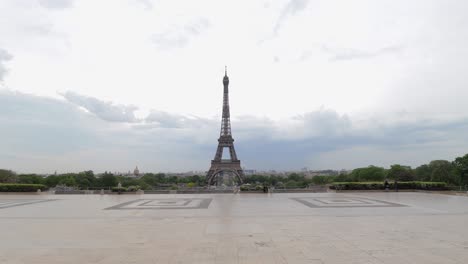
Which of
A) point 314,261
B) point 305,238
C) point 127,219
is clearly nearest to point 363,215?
point 305,238

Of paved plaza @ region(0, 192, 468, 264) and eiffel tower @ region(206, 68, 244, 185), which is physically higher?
eiffel tower @ region(206, 68, 244, 185)

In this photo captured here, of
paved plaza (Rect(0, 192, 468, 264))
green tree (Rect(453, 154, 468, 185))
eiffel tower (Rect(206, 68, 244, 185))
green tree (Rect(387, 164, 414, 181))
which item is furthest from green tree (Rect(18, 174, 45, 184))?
green tree (Rect(453, 154, 468, 185))

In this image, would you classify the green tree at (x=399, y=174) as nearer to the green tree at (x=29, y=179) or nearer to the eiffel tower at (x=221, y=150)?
the eiffel tower at (x=221, y=150)

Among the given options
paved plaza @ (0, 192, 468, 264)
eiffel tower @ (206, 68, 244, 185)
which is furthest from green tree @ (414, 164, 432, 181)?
paved plaza @ (0, 192, 468, 264)

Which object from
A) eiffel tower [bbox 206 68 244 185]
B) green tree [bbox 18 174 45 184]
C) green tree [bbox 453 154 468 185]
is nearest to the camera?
Result: green tree [bbox 453 154 468 185]

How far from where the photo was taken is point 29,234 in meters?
10.2

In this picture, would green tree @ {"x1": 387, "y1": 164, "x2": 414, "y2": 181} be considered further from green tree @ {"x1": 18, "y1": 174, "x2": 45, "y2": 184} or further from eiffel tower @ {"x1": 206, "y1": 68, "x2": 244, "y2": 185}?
green tree @ {"x1": 18, "y1": 174, "x2": 45, "y2": 184}

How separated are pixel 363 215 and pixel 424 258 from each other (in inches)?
266

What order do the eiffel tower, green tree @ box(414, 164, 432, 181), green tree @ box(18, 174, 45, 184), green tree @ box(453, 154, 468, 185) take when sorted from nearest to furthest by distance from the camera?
green tree @ box(453, 154, 468, 185) < green tree @ box(414, 164, 432, 181) < green tree @ box(18, 174, 45, 184) < the eiffel tower

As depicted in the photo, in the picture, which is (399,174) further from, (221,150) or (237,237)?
(237,237)

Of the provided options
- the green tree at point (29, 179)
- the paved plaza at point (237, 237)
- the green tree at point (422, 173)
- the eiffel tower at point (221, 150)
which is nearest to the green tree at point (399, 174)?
the green tree at point (422, 173)

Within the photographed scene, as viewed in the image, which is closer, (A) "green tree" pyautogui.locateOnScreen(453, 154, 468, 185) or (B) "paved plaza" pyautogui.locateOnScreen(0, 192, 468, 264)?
(B) "paved plaza" pyautogui.locateOnScreen(0, 192, 468, 264)

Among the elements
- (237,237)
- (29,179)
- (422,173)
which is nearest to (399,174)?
(422,173)

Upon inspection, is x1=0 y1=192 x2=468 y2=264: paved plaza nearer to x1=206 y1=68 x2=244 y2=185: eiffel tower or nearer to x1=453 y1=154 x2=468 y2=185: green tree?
x1=453 y1=154 x2=468 y2=185: green tree
